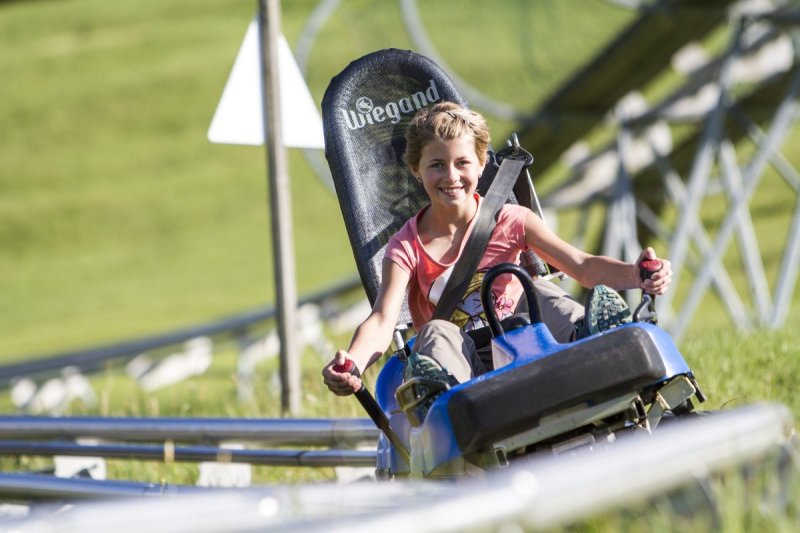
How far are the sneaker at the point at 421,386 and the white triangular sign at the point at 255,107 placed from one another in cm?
261

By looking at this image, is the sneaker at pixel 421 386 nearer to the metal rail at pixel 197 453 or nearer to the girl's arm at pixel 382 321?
the girl's arm at pixel 382 321

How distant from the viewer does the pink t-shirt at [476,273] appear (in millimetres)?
4012

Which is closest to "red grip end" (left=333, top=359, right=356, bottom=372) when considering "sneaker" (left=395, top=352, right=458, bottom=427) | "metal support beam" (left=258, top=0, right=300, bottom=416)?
"sneaker" (left=395, top=352, right=458, bottom=427)

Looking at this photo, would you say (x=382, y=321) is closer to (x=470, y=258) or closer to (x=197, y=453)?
(x=470, y=258)

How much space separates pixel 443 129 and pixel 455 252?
398mm

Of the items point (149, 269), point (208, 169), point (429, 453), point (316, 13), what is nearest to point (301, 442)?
point (429, 453)

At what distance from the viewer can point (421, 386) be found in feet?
11.1

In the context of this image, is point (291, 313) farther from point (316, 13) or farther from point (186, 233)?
point (186, 233)

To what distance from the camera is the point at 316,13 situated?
10.6 metres

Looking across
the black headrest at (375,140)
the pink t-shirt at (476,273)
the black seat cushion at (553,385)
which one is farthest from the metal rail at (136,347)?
the black seat cushion at (553,385)

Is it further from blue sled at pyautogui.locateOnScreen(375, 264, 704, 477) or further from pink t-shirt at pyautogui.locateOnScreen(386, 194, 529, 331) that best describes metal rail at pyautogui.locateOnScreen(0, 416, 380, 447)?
blue sled at pyautogui.locateOnScreen(375, 264, 704, 477)

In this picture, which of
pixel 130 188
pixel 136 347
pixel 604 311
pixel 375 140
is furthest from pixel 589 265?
pixel 130 188

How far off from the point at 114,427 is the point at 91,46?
39.0m

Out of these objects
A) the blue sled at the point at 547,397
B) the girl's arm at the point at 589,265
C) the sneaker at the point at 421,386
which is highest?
the girl's arm at the point at 589,265
